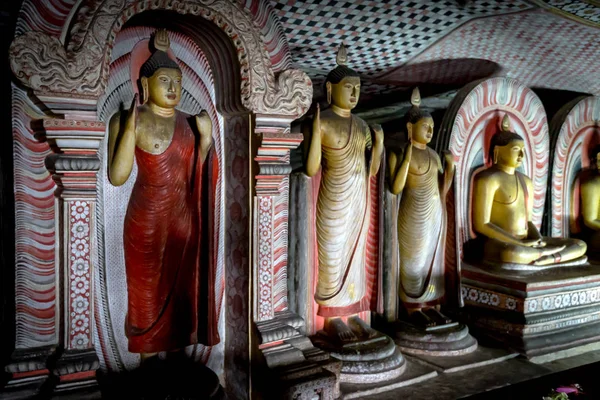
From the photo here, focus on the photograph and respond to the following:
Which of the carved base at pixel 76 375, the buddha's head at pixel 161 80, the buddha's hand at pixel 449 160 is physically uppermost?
the buddha's head at pixel 161 80

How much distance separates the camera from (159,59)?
3.29 meters

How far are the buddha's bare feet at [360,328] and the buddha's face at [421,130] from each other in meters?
1.64

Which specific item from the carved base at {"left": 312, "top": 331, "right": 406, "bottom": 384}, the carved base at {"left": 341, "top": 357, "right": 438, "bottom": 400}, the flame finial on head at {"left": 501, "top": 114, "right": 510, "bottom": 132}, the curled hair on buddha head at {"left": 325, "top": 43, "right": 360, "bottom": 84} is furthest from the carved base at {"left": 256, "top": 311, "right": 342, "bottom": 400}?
the flame finial on head at {"left": 501, "top": 114, "right": 510, "bottom": 132}

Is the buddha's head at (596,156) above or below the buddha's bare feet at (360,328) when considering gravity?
above

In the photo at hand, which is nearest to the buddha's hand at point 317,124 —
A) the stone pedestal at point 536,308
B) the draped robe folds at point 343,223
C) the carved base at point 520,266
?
the draped robe folds at point 343,223

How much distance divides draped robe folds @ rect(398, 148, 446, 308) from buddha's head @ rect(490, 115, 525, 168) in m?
1.15

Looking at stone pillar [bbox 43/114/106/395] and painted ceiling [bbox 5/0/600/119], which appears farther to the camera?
painted ceiling [bbox 5/0/600/119]

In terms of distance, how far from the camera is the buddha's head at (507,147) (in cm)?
564

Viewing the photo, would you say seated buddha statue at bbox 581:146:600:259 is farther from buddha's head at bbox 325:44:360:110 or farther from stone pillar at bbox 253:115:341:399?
stone pillar at bbox 253:115:341:399

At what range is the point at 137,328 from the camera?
339 cm

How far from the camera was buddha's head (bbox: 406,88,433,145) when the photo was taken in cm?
477

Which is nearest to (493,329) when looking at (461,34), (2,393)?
(461,34)

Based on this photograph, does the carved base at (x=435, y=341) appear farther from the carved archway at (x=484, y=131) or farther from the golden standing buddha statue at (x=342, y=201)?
the carved archway at (x=484, y=131)

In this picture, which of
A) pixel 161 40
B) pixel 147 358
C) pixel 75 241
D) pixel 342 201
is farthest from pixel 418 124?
pixel 75 241
